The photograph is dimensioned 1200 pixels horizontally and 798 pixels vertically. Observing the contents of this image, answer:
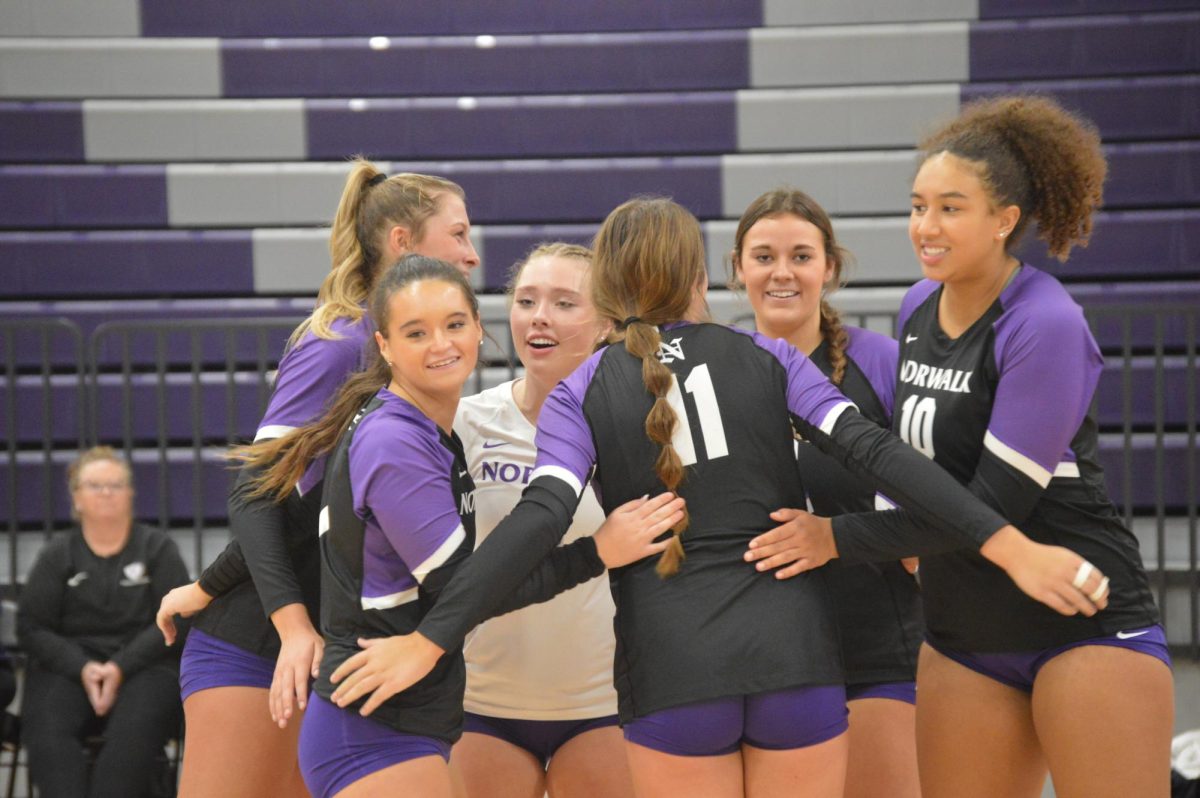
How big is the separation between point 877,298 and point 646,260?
12.8 feet

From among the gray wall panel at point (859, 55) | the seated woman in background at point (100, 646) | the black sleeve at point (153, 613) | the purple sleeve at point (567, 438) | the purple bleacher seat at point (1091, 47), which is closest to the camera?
the purple sleeve at point (567, 438)

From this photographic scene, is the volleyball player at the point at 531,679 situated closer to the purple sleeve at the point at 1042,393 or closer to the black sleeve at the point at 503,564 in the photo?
the black sleeve at the point at 503,564

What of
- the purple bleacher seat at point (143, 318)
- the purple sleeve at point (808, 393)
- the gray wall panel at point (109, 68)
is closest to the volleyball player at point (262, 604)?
the purple sleeve at point (808, 393)

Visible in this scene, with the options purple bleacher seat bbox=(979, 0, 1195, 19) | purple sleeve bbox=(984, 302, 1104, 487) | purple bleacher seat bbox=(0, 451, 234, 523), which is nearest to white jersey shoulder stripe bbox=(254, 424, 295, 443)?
purple sleeve bbox=(984, 302, 1104, 487)

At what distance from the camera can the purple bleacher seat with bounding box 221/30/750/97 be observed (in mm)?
6086

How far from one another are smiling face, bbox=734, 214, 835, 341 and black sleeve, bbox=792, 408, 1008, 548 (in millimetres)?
679

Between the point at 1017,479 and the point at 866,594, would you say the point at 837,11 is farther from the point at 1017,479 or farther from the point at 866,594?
the point at 1017,479

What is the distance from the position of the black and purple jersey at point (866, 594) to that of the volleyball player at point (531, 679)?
46cm

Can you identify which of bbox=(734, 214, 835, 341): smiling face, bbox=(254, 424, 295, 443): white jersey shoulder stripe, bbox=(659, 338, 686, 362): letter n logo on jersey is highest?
bbox=(734, 214, 835, 341): smiling face

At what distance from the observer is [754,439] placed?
2.02 meters

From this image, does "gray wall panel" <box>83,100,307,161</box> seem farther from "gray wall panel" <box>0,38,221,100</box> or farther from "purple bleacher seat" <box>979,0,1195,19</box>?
"purple bleacher seat" <box>979,0,1195,19</box>

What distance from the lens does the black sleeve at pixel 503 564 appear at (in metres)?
1.91

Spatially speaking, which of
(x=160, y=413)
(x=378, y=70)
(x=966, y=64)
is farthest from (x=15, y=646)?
(x=966, y=64)

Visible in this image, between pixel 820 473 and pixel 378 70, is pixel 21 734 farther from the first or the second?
pixel 378 70
